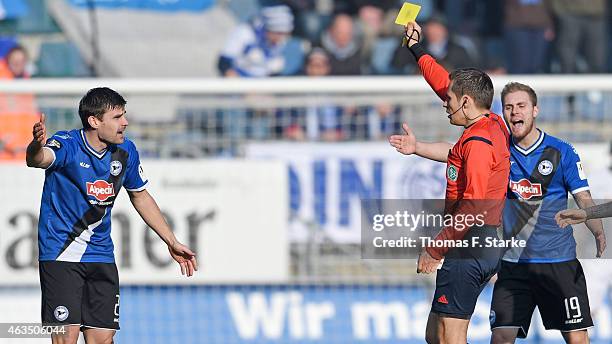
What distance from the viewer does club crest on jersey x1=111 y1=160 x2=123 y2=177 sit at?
7344mm

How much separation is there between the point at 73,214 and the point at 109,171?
1.08 ft

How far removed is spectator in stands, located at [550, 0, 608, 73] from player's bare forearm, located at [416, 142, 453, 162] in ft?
21.6

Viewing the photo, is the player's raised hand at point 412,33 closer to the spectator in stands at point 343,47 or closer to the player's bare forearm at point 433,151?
the player's bare forearm at point 433,151

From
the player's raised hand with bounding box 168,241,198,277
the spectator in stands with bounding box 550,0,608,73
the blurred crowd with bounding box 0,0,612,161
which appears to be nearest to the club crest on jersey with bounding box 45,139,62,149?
the player's raised hand with bounding box 168,241,198,277

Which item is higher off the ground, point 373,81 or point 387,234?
point 373,81

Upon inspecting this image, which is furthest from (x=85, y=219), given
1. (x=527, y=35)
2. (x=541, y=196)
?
(x=527, y=35)

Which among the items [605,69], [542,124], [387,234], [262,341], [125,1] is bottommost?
[262,341]

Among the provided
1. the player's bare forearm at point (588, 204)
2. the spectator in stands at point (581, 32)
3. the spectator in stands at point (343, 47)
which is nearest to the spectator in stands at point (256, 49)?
the spectator in stands at point (343, 47)

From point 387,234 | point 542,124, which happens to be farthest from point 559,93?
point 387,234

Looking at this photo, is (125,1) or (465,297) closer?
(465,297)

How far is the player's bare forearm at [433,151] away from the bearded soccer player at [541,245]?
1.37 ft

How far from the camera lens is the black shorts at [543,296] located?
7.65 m

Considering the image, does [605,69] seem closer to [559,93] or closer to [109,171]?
[559,93]

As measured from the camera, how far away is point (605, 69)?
45.6 feet
